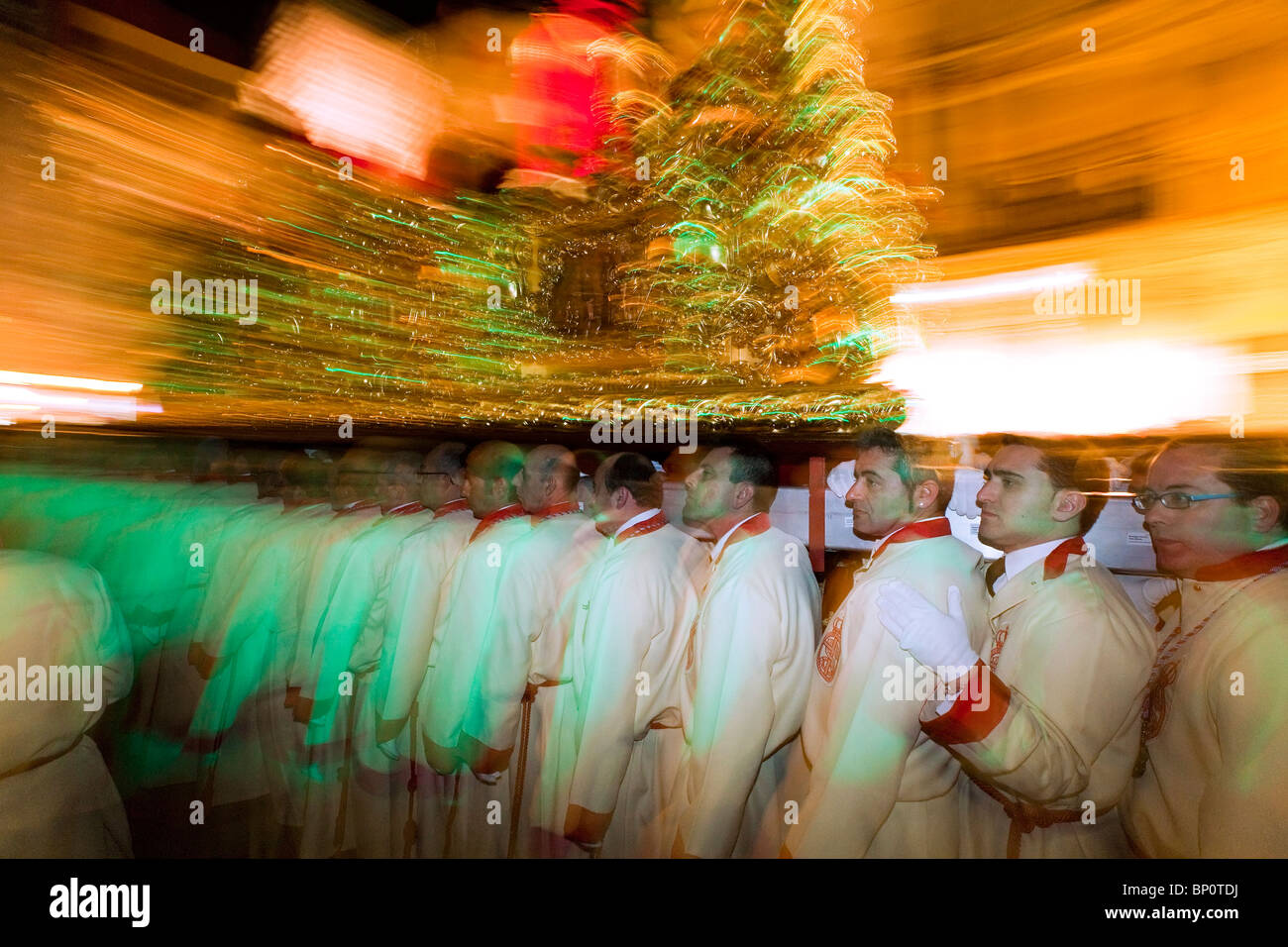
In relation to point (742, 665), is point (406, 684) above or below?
below

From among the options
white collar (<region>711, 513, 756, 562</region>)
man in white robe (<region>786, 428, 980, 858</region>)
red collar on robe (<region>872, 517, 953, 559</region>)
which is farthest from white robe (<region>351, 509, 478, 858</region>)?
red collar on robe (<region>872, 517, 953, 559</region>)

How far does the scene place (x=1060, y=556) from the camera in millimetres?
1679

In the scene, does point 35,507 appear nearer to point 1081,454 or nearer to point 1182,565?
point 1081,454

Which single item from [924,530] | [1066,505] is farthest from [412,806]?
[1066,505]

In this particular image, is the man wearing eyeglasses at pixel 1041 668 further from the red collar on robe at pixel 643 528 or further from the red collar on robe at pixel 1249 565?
the red collar on robe at pixel 643 528

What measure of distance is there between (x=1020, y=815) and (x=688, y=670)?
3.19 ft

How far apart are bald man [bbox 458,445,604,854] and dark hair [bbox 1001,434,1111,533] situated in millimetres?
1411

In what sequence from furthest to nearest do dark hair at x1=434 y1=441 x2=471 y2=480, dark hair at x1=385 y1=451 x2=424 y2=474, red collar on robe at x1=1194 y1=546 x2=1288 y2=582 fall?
1. dark hair at x1=385 y1=451 x2=424 y2=474
2. dark hair at x1=434 y1=441 x2=471 y2=480
3. red collar on robe at x1=1194 y1=546 x2=1288 y2=582

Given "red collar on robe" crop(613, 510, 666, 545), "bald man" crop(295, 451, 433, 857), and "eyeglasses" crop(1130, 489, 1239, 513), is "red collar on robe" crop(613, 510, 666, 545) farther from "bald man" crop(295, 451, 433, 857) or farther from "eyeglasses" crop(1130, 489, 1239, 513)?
"eyeglasses" crop(1130, 489, 1239, 513)

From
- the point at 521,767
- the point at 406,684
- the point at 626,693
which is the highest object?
the point at 626,693

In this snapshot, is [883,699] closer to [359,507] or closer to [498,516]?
[498,516]

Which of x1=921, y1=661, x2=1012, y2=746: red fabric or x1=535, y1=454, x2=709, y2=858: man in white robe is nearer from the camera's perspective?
x1=921, y1=661, x2=1012, y2=746: red fabric

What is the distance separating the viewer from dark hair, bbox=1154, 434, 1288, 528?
1604 millimetres

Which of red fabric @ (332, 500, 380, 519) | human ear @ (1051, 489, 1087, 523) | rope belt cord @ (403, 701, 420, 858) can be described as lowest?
rope belt cord @ (403, 701, 420, 858)
